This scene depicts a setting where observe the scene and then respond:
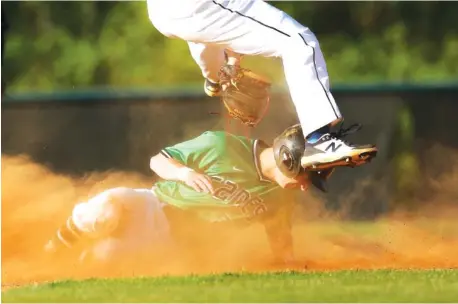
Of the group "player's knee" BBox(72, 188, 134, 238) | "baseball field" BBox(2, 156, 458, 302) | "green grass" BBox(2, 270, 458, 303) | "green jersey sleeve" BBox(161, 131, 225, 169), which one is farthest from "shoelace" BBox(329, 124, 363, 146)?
"player's knee" BBox(72, 188, 134, 238)

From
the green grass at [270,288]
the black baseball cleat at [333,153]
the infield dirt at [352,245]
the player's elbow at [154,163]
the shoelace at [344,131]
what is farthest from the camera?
the player's elbow at [154,163]

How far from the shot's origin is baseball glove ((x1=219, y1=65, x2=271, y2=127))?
6387 millimetres

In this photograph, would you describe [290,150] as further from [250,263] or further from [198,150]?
[250,263]

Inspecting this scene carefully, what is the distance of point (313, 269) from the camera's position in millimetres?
6328

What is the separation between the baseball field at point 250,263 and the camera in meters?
6.20

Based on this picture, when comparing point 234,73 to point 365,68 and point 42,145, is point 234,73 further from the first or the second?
point 42,145

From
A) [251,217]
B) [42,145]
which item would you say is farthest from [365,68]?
[42,145]

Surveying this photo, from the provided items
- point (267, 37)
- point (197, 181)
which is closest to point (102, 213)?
point (197, 181)

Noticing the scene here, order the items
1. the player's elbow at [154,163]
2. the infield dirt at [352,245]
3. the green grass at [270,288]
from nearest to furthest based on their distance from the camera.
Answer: the green grass at [270,288] < the infield dirt at [352,245] < the player's elbow at [154,163]

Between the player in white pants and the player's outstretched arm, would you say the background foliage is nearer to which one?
the player in white pants

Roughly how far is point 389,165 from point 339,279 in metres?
0.77

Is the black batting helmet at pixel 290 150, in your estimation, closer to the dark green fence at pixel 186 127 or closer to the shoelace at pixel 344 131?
the dark green fence at pixel 186 127

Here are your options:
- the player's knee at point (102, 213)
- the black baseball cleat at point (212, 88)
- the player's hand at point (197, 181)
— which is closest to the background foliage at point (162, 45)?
the black baseball cleat at point (212, 88)

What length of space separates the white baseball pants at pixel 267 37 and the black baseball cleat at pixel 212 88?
0.26m
